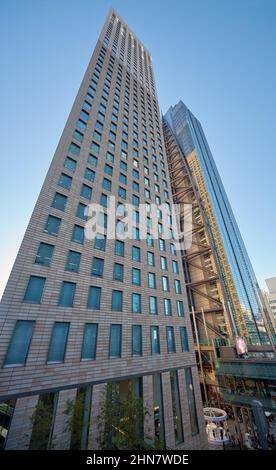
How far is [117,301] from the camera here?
16797 millimetres

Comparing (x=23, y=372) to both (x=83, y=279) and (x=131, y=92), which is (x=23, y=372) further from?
(x=131, y=92)

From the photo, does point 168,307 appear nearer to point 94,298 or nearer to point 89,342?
point 94,298

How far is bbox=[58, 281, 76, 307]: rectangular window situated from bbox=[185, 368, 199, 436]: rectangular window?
1429 centimetres

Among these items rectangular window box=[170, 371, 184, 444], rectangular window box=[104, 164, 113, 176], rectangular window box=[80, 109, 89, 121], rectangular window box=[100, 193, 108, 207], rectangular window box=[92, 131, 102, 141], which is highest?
rectangular window box=[80, 109, 89, 121]

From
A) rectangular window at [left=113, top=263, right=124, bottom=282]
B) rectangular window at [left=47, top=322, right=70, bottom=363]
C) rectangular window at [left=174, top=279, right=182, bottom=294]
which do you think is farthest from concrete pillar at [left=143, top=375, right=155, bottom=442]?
rectangular window at [left=174, top=279, right=182, bottom=294]

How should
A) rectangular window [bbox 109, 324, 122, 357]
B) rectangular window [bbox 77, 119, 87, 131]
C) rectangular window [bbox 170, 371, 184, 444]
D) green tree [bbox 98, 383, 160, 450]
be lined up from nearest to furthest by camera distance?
green tree [bbox 98, 383, 160, 450]
rectangular window [bbox 109, 324, 122, 357]
rectangular window [bbox 170, 371, 184, 444]
rectangular window [bbox 77, 119, 87, 131]

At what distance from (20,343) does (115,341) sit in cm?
698

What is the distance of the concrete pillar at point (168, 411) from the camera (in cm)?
1431

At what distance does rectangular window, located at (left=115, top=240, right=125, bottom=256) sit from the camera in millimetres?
19156

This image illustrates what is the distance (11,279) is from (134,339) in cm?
1115

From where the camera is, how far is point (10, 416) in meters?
9.51

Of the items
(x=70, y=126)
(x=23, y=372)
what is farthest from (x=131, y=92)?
(x=23, y=372)

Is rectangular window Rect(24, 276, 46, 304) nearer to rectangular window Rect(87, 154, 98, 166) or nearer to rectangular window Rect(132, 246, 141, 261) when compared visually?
rectangular window Rect(132, 246, 141, 261)

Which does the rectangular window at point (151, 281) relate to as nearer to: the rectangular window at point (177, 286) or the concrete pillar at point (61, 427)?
the rectangular window at point (177, 286)
